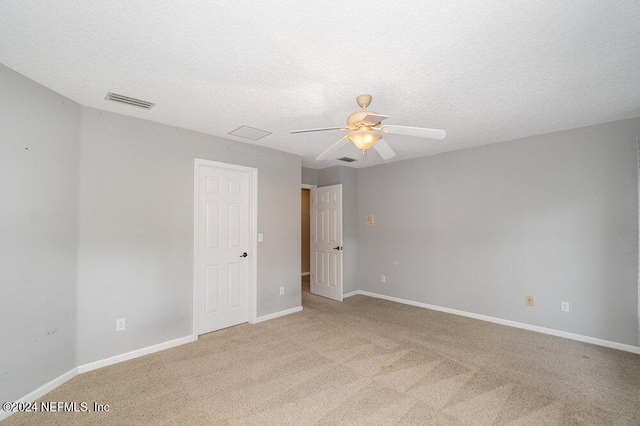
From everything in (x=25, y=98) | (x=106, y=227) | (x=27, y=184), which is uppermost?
(x=25, y=98)

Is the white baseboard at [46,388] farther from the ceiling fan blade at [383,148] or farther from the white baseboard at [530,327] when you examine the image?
the white baseboard at [530,327]

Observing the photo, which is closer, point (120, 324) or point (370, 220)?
point (120, 324)

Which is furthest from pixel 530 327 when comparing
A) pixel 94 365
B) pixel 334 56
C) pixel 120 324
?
pixel 94 365

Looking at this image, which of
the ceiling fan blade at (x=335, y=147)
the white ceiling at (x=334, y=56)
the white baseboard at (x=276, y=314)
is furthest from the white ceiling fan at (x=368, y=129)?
the white baseboard at (x=276, y=314)

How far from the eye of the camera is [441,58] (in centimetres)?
197

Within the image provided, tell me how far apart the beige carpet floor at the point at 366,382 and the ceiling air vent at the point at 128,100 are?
8.23ft

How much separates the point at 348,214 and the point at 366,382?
135 inches

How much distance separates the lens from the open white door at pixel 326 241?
17.3 feet

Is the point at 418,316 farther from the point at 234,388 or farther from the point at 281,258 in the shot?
the point at 234,388

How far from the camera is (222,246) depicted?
3820 millimetres

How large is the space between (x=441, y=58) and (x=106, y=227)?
3298mm

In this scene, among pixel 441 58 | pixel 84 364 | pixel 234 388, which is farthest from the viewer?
pixel 84 364

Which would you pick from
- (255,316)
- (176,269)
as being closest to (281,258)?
(255,316)

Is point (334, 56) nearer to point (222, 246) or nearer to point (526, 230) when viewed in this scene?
point (222, 246)
